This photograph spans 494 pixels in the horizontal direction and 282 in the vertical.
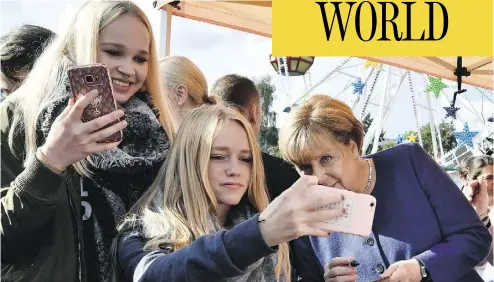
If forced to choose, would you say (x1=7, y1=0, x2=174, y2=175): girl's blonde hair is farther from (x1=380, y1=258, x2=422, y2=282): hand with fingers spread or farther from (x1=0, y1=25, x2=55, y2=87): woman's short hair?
(x1=380, y1=258, x2=422, y2=282): hand with fingers spread

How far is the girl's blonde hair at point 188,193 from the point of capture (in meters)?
0.99

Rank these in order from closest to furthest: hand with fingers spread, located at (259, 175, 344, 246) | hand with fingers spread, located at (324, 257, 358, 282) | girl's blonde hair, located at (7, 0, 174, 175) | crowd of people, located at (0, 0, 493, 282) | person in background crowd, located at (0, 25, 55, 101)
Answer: hand with fingers spread, located at (259, 175, 344, 246) → crowd of people, located at (0, 0, 493, 282) → girl's blonde hair, located at (7, 0, 174, 175) → hand with fingers spread, located at (324, 257, 358, 282) → person in background crowd, located at (0, 25, 55, 101)

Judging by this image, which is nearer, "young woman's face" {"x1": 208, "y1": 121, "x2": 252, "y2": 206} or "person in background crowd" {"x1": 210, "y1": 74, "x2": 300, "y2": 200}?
"young woman's face" {"x1": 208, "y1": 121, "x2": 252, "y2": 206}

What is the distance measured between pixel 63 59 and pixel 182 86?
1.94 ft

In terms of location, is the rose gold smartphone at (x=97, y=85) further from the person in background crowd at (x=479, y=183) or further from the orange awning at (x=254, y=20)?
the person in background crowd at (x=479, y=183)

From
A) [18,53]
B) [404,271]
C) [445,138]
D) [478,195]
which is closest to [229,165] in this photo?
[404,271]

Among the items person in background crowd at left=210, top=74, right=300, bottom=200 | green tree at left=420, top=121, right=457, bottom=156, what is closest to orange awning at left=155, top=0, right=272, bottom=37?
person in background crowd at left=210, top=74, right=300, bottom=200

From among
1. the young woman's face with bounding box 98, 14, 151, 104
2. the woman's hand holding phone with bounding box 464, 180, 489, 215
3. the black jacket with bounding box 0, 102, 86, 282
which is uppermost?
the young woman's face with bounding box 98, 14, 151, 104

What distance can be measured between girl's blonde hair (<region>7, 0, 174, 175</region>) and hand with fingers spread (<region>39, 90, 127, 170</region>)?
14 centimetres

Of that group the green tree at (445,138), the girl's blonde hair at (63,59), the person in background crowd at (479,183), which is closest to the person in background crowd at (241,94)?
the girl's blonde hair at (63,59)

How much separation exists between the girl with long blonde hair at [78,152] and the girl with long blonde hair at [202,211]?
0.06m

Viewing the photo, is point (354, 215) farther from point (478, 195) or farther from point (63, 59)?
point (478, 195)

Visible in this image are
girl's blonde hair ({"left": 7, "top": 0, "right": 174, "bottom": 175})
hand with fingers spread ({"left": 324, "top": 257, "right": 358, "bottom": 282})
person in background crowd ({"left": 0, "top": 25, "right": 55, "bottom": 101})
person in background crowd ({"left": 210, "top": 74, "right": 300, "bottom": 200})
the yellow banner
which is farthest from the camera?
person in background crowd ({"left": 210, "top": 74, "right": 300, "bottom": 200})

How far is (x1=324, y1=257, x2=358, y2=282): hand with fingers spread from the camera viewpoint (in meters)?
1.16
